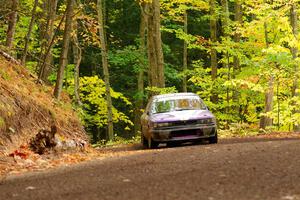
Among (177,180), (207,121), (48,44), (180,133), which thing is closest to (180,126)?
(180,133)

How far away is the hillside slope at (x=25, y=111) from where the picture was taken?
11.9m

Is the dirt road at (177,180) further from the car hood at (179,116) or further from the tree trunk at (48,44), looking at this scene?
the tree trunk at (48,44)

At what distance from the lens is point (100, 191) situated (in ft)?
20.5

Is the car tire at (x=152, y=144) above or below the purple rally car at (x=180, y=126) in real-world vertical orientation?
below

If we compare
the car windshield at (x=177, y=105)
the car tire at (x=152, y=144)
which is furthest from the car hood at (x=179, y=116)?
the car tire at (x=152, y=144)

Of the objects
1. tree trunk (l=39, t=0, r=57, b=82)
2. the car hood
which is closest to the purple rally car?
the car hood

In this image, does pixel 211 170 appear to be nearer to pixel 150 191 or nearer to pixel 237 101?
pixel 150 191

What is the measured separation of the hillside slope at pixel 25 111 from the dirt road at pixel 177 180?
3449 mm

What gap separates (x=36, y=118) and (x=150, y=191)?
27.8ft

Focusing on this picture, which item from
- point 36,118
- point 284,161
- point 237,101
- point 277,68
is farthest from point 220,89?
point 284,161

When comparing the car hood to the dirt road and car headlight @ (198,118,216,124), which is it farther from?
the dirt road

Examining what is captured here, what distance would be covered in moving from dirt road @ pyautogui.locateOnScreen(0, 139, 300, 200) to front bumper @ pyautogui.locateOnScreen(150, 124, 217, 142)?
5169 millimetres

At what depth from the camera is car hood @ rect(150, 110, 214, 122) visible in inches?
571

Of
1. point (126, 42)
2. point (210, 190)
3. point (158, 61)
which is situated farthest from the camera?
point (126, 42)
